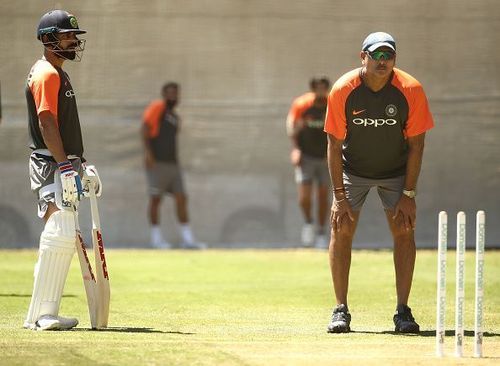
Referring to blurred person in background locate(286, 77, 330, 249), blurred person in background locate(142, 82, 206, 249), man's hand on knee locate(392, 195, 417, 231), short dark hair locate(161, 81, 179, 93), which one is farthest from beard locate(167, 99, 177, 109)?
man's hand on knee locate(392, 195, 417, 231)

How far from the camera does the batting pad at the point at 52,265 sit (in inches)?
357

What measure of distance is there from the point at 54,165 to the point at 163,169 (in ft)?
30.1

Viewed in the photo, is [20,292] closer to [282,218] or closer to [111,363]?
[111,363]

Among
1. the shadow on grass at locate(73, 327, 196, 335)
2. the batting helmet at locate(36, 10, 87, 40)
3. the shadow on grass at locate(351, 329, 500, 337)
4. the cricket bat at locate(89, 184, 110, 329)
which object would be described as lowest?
the shadow on grass at locate(73, 327, 196, 335)

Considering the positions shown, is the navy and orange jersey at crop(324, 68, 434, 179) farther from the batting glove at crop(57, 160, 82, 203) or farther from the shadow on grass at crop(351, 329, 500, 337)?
the batting glove at crop(57, 160, 82, 203)

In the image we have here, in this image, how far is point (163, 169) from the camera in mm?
18453

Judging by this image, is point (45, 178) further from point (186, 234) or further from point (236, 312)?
point (186, 234)

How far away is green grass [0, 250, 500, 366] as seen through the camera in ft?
25.5

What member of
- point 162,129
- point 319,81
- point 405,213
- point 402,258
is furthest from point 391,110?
point 162,129

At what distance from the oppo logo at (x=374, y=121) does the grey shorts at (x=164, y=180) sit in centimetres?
919

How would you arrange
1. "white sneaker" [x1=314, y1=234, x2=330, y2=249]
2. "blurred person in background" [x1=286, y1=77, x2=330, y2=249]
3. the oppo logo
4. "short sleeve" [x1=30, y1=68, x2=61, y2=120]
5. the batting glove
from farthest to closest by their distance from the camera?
"white sneaker" [x1=314, y1=234, x2=330, y2=249]
"blurred person in background" [x1=286, y1=77, x2=330, y2=249]
the oppo logo
"short sleeve" [x1=30, y1=68, x2=61, y2=120]
the batting glove

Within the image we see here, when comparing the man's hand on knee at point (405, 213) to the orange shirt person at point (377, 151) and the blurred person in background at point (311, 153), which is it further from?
the blurred person in background at point (311, 153)

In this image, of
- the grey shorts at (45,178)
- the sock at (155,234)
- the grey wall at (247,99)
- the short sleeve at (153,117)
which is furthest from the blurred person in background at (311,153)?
the grey shorts at (45,178)

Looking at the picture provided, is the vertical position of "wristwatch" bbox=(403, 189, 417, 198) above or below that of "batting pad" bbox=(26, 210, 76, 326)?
above
